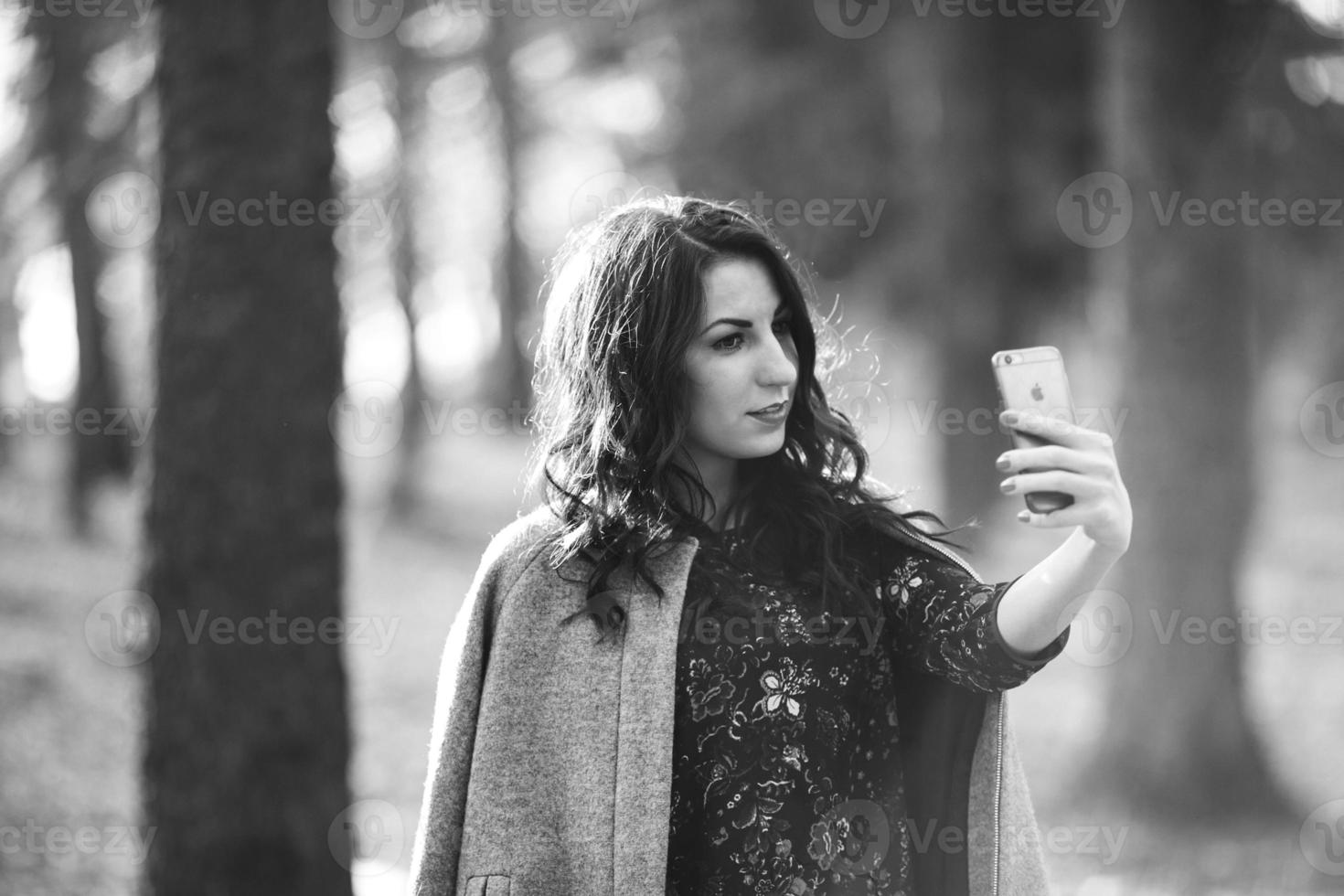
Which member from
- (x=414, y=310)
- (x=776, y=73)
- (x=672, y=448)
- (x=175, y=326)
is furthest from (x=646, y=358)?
(x=414, y=310)

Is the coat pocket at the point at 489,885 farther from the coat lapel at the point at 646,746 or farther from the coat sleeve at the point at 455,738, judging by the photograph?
the coat lapel at the point at 646,746

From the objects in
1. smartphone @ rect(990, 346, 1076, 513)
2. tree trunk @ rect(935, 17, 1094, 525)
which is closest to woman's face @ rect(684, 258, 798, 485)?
smartphone @ rect(990, 346, 1076, 513)

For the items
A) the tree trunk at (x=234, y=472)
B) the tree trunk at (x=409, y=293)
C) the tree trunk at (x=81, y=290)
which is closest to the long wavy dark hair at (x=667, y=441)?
the tree trunk at (x=234, y=472)

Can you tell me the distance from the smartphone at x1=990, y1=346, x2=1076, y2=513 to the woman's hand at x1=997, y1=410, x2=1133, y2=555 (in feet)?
0.18

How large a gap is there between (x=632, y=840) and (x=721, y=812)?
193 mm

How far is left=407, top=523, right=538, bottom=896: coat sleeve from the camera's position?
2553 mm

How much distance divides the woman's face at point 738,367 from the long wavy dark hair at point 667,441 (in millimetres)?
29

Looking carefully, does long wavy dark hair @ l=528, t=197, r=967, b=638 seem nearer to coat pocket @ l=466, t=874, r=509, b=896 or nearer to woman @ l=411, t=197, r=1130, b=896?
woman @ l=411, t=197, r=1130, b=896

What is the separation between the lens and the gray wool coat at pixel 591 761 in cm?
246

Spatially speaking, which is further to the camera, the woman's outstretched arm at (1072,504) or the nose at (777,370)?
the nose at (777,370)

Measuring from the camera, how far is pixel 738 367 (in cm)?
258

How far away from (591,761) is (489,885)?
0.34m

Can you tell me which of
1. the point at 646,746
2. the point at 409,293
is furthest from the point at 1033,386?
the point at 409,293

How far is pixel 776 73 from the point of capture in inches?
484
